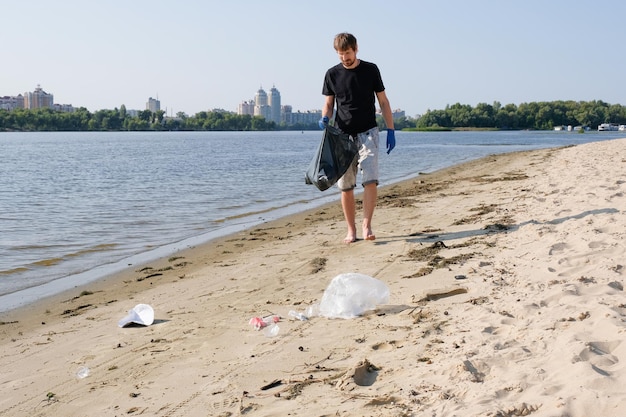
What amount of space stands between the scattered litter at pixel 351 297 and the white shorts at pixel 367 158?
2515mm

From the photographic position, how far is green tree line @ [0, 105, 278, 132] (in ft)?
480

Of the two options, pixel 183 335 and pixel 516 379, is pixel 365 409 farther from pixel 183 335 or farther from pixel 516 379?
pixel 183 335

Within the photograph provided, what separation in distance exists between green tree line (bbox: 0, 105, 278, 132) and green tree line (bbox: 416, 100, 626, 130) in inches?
2180

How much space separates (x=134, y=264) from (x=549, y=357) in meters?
5.78

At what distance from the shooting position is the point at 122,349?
4207 mm

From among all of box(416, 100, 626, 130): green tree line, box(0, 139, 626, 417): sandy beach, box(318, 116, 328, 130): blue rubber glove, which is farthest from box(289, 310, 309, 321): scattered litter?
box(416, 100, 626, 130): green tree line

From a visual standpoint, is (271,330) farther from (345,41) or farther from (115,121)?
(115,121)

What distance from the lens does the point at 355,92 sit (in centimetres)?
682

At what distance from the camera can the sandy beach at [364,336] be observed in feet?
9.43

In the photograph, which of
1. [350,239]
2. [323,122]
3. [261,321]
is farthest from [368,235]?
[261,321]

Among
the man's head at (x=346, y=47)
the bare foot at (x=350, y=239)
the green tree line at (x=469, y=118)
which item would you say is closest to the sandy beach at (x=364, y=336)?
the bare foot at (x=350, y=239)

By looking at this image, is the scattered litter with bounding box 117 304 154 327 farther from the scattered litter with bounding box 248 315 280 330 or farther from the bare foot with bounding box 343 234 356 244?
the bare foot with bounding box 343 234 356 244

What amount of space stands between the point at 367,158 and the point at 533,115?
144m

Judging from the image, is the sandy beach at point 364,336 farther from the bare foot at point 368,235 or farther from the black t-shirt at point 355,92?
the black t-shirt at point 355,92
